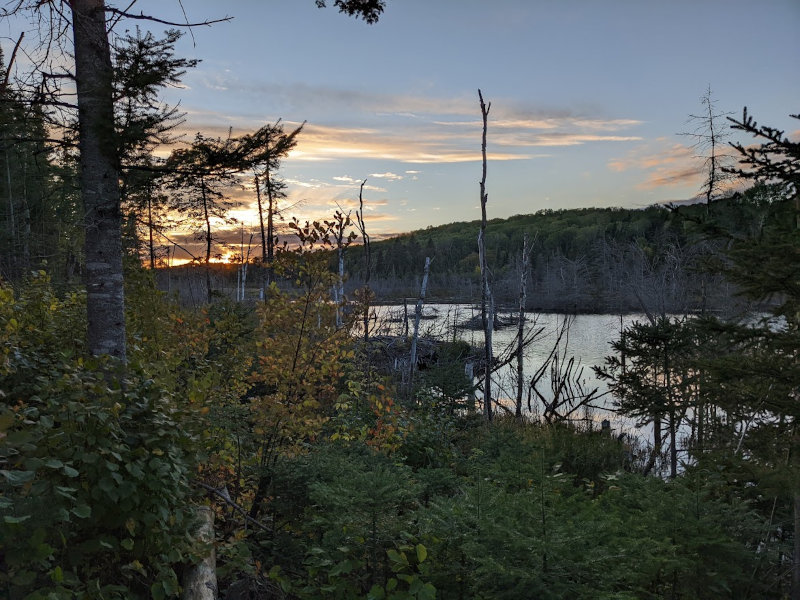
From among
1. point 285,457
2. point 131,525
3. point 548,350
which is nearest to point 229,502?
point 285,457

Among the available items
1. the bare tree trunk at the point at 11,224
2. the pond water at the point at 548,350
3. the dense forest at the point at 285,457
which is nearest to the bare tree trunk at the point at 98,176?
the dense forest at the point at 285,457

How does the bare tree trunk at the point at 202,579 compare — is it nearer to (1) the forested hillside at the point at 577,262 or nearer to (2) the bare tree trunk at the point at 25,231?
(1) the forested hillside at the point at 577,262

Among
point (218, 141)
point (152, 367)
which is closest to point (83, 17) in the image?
point (218, 141)

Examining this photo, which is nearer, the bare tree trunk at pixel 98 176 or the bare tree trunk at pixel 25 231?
the bare tree trunk at pixel 98 176

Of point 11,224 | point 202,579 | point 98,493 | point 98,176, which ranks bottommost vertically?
point 202,579

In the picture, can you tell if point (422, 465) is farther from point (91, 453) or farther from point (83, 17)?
point (83, 17)

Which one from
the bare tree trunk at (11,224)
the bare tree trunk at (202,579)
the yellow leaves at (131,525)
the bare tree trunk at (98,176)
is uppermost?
the bare tree trunk at (11,224)

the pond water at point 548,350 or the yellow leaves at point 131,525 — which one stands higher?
the yellow leaves at point 131,525

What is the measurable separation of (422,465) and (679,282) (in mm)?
16241

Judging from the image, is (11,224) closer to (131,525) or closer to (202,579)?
(202,579)

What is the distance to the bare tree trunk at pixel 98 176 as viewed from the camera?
16.1ft

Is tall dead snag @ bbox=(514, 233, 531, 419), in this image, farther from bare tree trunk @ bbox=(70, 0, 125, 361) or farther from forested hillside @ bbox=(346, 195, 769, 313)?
bare tree trunk @ bbox=(70, 0, 125, 361)

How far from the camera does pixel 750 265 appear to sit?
13.2 ft

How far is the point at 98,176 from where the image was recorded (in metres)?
5.00
